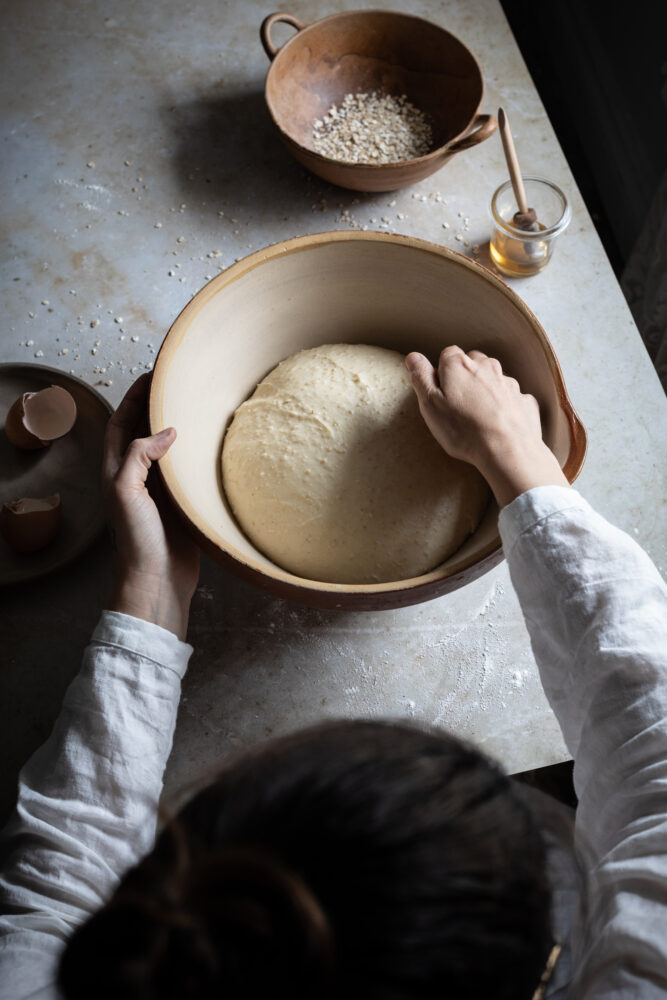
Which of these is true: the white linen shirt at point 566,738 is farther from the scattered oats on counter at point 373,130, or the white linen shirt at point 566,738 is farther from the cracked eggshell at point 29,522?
the scattered oats on counter at point 373,130

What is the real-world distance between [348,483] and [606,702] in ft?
1.14

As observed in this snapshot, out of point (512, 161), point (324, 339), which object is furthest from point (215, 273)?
point (512, 161)

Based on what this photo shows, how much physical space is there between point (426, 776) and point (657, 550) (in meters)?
0.63

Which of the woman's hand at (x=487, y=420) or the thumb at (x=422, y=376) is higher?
the thumb at (x=422, y=376)

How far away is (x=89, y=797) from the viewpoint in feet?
2.17

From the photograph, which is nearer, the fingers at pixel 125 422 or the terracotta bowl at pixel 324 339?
the terracotta bowl at pixel 324 339

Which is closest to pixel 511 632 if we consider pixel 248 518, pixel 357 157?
pixel 248 518

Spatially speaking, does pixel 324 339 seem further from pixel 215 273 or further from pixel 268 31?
pixel 268 31

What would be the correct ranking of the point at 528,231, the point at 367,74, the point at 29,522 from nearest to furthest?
1. the point at 29,522
2. the point at 528,231
3. the point at 367,74

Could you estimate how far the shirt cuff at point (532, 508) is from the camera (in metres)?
0.68

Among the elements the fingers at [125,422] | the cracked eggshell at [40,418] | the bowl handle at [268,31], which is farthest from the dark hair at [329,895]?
the bowl handle at [268,31]

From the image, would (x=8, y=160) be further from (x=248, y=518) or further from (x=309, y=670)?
(x=309, y=670)

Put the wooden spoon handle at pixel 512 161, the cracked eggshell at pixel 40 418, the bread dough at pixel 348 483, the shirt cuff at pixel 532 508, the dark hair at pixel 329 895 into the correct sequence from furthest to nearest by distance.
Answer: the wooden spoon handle at pixel 512 161 < the cracked eggshell at pixel 40 418 < the bread dough at pixel 348 483 < the shirt cuff at pixel 532 508 < the dark hair at pixel 329 895

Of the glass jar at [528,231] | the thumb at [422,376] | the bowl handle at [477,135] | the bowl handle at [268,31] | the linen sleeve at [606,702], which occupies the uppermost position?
the bowl handle at [268,31]
